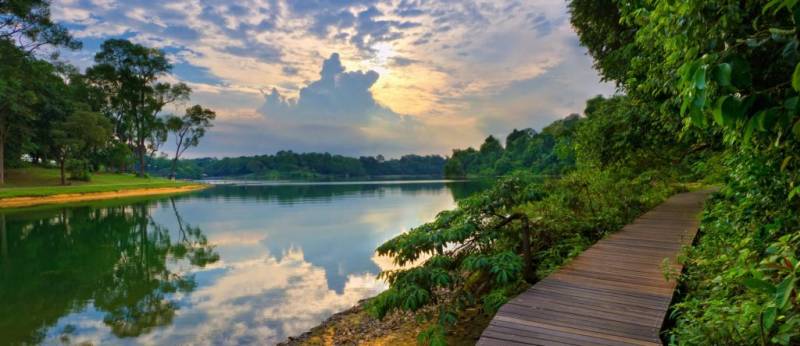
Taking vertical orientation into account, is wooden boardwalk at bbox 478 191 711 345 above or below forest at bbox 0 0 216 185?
below

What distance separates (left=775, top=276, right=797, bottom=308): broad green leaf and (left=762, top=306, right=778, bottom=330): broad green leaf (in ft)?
0.67

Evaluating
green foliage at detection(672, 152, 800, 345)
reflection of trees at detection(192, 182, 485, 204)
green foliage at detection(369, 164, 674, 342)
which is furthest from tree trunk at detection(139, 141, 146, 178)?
green foliage at detection(672, 152, 800, 345)

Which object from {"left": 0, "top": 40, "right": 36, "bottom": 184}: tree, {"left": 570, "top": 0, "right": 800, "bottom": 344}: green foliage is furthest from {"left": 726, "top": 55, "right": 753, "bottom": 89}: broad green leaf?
{"left": 0, "top": 40, "right": 36, "bottom": 184}: tree

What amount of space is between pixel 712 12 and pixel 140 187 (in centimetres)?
4363

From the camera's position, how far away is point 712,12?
2.04 m

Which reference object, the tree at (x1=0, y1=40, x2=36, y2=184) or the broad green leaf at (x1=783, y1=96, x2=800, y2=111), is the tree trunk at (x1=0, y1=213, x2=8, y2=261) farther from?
the broad green leaf at (x1=783, y1=96, x2=800, y2=111)

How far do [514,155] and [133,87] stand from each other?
6172 cm

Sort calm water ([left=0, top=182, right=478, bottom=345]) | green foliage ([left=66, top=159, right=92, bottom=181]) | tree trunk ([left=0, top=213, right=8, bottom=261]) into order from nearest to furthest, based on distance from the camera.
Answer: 1. calm water ([left=0, top=182, right=478, bottom=345])
2. tree trunk ([left=0, top=213, right=8, bottom=261])
3. green foliage ([left=66, top=159, right=92, bottom=181])

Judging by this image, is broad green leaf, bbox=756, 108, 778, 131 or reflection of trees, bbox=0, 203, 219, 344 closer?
broad green leaf, bbox=756, 108, 778, 131

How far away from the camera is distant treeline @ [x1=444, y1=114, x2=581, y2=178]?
194ft

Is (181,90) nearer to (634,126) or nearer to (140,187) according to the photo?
(140,187)

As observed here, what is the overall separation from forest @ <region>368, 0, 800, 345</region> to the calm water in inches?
115

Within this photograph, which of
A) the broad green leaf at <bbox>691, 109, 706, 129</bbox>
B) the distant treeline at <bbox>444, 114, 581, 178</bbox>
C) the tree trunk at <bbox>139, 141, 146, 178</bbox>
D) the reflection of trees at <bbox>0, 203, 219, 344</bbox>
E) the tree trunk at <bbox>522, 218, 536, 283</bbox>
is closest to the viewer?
the broad green leaf at <bbox>691, 109, 706, 129</bbox>

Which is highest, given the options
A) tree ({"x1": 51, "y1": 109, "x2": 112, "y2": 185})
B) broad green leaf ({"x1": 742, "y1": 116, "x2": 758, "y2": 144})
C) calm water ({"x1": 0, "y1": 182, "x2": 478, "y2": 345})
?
tree ({"x1": 51, "y1": 109, "x2": 112, "y2": 185})
